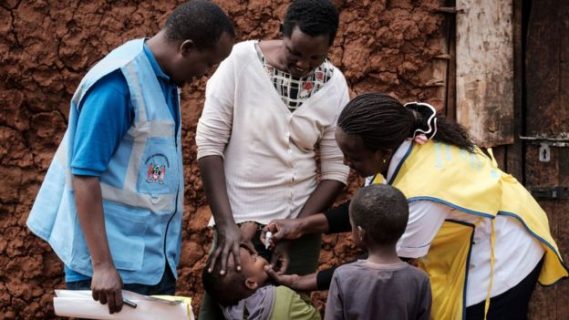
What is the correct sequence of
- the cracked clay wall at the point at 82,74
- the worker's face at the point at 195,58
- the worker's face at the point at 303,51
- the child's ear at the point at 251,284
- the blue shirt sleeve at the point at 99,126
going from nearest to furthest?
1. the blue shirt sleeve at the point at 99,126
2. the worker's face at the point at 195,58
3. the worker's face at the point at 303,51
4. the child's ear at the point at 251,284
5. the cracked clay wall at the point at 82,74

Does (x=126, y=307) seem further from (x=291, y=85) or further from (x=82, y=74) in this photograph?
(x=82, y=74)

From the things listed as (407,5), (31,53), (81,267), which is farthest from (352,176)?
(81,267)

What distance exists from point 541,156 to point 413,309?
227 cm

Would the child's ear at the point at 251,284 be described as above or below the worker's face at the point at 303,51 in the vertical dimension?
below

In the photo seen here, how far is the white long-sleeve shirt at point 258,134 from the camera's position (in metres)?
3.69

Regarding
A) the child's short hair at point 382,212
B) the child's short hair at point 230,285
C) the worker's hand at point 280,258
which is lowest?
the child's short hair at point 230,285

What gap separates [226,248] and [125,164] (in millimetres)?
603

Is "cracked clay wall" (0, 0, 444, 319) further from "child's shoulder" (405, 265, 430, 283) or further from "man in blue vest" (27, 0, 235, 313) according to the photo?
"child's shoulder" (405, 265, 430, 283)

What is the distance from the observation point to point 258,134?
12.1 feet

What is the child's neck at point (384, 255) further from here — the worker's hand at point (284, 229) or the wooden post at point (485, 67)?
the wooden post at point (485, 67)

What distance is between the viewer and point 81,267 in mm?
3221

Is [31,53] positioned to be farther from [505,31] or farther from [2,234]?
[505,31]

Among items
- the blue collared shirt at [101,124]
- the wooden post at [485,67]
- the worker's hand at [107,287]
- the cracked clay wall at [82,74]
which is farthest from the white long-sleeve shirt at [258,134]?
the wooden post at [485,67]

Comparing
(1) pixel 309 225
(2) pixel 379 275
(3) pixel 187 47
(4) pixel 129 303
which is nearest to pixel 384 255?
(2) pixel 379 275
